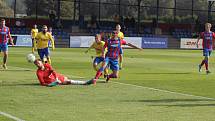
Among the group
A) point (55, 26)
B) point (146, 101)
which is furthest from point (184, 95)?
point (55, 26)

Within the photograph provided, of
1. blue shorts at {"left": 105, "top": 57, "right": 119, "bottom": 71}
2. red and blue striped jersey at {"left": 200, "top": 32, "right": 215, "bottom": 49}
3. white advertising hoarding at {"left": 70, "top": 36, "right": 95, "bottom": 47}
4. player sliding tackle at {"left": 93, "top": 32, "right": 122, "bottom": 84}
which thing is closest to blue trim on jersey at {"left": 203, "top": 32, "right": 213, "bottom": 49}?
red and blue striped jersey at {"left": 200, "top": 32, "right": 215, "bottom": 49}

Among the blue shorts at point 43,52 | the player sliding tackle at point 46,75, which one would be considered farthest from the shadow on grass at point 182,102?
the blue shorts at point 43,52

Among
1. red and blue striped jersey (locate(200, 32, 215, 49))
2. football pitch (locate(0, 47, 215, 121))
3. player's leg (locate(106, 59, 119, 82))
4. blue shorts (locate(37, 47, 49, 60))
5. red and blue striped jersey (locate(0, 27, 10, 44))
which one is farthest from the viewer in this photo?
red and blue striped jersey (locate(200, 32, 215, 49))

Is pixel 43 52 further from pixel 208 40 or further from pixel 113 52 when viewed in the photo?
pixel 208 40

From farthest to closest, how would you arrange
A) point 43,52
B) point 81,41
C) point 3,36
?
1. point 81,41
2. point 3,36
3. point 43,52

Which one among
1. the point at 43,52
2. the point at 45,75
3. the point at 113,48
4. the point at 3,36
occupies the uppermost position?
the point at 3,36

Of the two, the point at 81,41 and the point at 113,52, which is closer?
the point at 113,52

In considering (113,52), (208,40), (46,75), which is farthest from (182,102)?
(208,40)

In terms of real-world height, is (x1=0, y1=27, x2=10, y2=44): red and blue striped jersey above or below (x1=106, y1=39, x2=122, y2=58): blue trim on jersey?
above

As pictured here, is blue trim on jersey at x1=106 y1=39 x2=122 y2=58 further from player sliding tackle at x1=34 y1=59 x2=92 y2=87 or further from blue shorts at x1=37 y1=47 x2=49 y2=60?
blue shorts at x1=37 y1=47 x2=49 y2=60

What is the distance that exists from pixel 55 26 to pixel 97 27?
6093 millimetres

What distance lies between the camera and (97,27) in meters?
67.9

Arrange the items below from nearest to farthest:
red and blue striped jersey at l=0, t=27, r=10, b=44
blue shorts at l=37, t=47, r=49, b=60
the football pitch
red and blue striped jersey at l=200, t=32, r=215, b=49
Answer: the football pitch, blue shorts at l=37, t=47, r=49, b=60, red and blue striped jersey at l=0, t=27, r=10, b=44, red and blue striped jersey at l=200, t=32, r=215, b=49

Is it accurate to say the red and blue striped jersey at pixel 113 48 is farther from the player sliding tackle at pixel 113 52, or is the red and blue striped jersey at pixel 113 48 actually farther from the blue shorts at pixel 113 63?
the blue shorts at pixel 113 63
